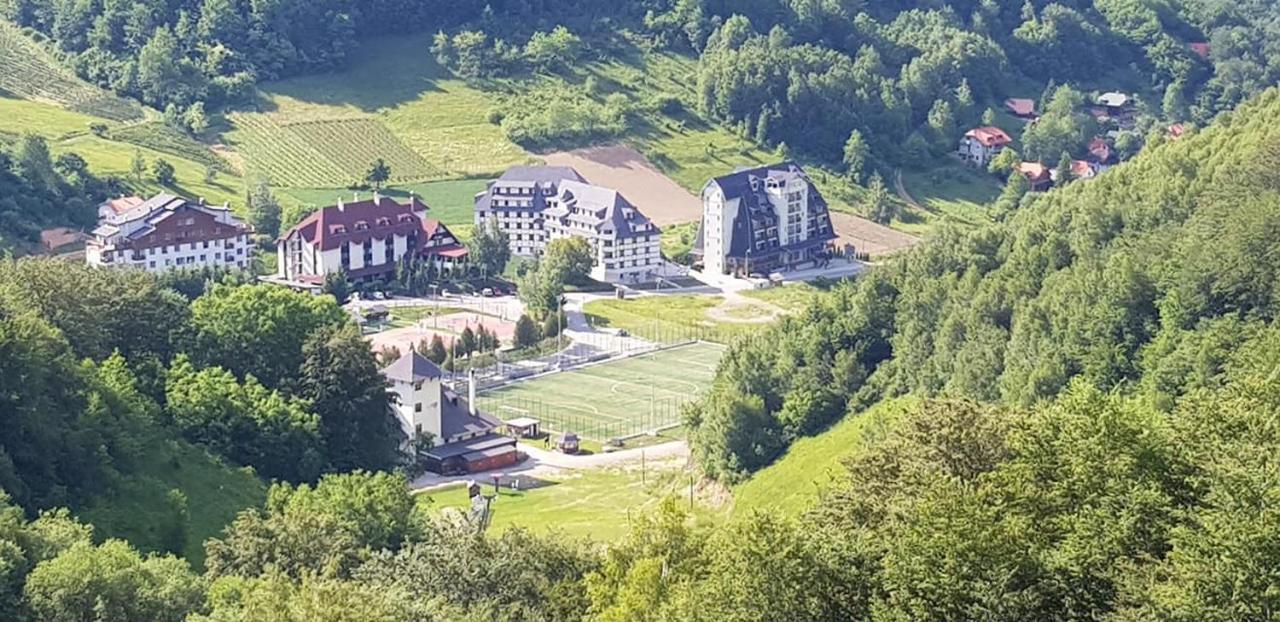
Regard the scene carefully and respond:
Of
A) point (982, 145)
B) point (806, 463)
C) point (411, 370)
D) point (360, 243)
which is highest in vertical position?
point (982, 145)

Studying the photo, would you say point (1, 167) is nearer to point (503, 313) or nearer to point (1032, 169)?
point (503, 313)

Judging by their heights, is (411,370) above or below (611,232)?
below

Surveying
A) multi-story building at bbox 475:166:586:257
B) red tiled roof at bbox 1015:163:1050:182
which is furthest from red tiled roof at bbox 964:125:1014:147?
multi-story building at bbox 475:166:586:257

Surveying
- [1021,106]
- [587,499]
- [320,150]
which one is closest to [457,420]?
[587,499]

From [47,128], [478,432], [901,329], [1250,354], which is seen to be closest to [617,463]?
[478,432]

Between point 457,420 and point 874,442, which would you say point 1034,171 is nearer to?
point 457,420

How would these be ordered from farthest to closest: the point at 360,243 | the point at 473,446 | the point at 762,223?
1. the point at 762,223
2. the point at 360,243
3. the point at 473,446

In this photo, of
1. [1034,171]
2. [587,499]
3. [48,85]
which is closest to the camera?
[587,499]
